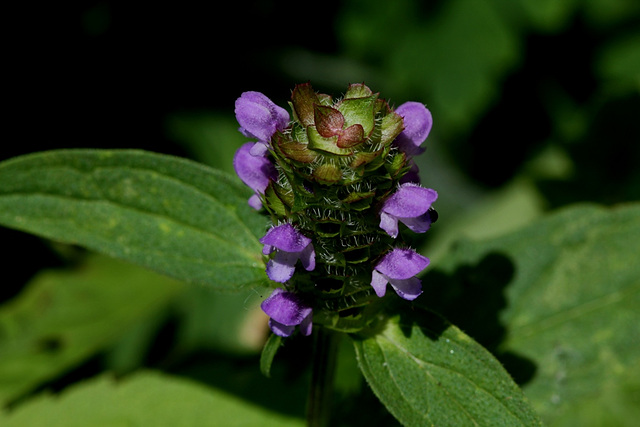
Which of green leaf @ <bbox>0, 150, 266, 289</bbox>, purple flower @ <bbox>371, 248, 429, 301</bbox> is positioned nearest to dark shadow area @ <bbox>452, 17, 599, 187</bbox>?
green leaf @ <bbox>0, 150, 266, 289</bbox>

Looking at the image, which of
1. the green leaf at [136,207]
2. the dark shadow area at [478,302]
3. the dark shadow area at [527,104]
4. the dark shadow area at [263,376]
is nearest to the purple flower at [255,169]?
the green leaf at [136,207]

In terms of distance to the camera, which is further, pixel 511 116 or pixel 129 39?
pixel 511 116

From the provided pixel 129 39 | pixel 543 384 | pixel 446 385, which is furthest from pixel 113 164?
pixel 129 39

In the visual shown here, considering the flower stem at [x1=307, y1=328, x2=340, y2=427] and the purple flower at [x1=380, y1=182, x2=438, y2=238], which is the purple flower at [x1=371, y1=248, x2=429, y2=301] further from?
the flower stem at [x1=307, y1=328, x2=340, y2=427]

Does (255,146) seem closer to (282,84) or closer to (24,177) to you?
(24,177)

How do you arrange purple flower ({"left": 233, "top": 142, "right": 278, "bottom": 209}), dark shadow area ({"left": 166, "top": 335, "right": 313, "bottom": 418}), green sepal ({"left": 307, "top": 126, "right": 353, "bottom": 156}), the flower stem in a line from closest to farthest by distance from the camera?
green sepal ({"left": 307, "top": 126, "right": 353, "bottom": 156}) < purple flower ({"left": 233, "top": 142, "right": 278, "bottom": 209}) < the flower stem < dark shadow area ({"left": 166, "top": 335, "right": 313, "bottom": 418})

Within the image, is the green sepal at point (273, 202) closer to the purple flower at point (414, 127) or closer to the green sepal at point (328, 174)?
the green sepal at point (328, 174)

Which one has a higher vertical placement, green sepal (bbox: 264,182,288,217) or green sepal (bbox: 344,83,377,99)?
green sepal (bbox: 344,83,377,99)

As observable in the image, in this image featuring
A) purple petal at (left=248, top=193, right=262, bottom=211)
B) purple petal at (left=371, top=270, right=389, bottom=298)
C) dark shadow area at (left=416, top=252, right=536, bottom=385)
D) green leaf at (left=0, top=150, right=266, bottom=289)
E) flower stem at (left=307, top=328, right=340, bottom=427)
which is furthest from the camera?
dark shadow area at (left=416, top=252, right=536, bottom=385)
